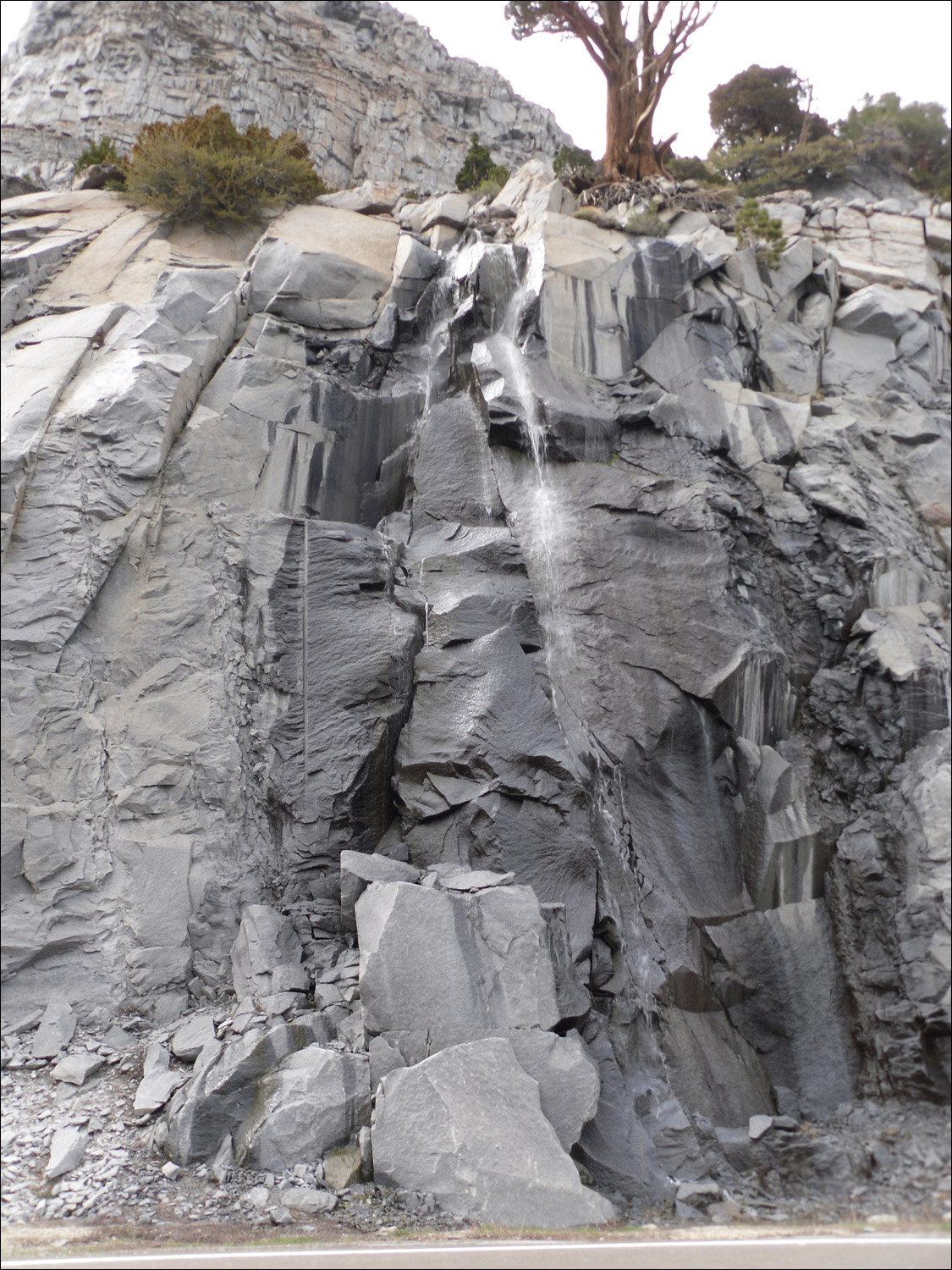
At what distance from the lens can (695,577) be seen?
1294cm

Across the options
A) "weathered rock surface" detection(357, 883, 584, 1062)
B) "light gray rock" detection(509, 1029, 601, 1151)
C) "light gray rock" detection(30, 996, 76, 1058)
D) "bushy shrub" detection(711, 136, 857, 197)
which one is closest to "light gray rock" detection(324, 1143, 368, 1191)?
"weathered rock surface" detection(357, 883, 584, 1062)

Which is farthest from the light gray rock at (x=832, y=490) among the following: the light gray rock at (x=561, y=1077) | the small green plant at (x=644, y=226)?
the light gray rock at (x=561, y=1077)

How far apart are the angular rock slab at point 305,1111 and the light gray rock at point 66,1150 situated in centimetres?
143

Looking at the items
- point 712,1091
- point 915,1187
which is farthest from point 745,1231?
point 712,1091

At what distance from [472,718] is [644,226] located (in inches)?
477

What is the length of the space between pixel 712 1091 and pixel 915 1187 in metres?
2.89

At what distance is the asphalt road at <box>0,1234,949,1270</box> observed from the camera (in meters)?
6.29

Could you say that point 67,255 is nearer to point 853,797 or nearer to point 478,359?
point 478,359

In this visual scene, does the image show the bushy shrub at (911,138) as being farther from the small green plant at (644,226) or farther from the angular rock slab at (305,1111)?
the angular rock slab at (305,1111)

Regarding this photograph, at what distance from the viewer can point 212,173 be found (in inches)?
675

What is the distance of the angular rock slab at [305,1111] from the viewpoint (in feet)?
26.2

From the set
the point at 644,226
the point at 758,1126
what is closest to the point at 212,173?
the point at 644,226

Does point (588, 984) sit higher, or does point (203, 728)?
point (203, 728)

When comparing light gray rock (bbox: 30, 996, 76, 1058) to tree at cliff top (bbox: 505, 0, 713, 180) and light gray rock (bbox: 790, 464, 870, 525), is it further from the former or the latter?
tree at cliff top (bbox: 505, 0, 713, 180)
